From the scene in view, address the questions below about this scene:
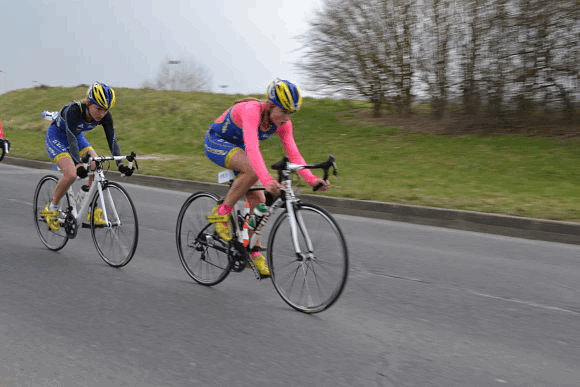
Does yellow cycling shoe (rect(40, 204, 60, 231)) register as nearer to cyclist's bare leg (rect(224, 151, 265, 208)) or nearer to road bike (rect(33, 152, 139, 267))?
road bike (rect(33, 152, 139, 267))

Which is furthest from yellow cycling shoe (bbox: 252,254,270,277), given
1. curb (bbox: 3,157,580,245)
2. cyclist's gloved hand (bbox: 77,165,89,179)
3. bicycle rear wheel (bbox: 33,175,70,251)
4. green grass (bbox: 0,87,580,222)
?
green grass (bbox: 0,87,580,222)

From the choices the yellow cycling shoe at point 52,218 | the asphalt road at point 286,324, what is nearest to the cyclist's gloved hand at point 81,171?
the asphalt road at point 286,324

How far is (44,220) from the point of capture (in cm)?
715

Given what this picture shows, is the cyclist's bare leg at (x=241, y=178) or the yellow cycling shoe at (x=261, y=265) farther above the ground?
the cyclist's bare leg at (x=241, y=178)

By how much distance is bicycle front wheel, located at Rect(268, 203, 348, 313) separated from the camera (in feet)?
15.1

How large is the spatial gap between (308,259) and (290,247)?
18 centimetres

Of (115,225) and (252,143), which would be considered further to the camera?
(115,225)

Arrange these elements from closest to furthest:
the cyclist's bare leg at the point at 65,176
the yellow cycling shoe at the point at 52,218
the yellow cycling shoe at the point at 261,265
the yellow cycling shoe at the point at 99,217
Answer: the yellow cycling shoe at the point at 261,265 < the yellow cycling shoe at the point at 99,217 < the cyclist's bare leg at the point at 65,176 < the yellow cycling shoe at the point at 52,218

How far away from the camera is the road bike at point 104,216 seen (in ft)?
20.4

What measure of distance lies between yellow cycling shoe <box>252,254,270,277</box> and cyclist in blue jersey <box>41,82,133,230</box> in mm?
1728

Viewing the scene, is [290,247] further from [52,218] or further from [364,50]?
[364,50]

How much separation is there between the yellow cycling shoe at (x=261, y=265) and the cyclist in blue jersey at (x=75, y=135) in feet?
5.67

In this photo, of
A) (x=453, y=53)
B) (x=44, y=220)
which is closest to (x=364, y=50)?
(x=453, y=53)

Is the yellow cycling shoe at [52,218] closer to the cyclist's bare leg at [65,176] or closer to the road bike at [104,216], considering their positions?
the road bike at [104,216]
